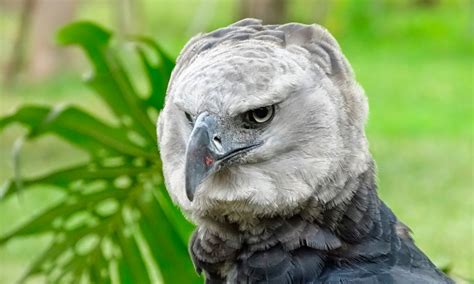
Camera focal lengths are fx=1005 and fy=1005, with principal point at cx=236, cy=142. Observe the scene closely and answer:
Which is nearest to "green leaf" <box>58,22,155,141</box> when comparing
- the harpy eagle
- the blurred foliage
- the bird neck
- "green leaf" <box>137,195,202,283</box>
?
the blurred foliage

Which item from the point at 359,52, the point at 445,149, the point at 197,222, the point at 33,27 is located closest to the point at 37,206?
the point at 445,149

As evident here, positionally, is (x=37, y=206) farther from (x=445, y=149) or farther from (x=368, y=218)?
(x=368, y=218)

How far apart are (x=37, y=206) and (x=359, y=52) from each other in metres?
5.04

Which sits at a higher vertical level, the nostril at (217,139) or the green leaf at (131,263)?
the nostril at (217,139)

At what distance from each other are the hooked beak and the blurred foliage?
0.74 meters

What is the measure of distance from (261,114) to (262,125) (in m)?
0.02

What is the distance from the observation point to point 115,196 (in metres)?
2.60

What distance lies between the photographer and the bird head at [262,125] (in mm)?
1779

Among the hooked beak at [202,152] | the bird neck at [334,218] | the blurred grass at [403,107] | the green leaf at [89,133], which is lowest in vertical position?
the blurred grass at [403,107]

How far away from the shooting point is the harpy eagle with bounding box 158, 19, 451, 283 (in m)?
1.79

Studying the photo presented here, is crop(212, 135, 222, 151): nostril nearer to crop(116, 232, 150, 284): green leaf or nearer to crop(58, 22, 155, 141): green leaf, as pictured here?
crop(58, 22, 155, 141): green leaf

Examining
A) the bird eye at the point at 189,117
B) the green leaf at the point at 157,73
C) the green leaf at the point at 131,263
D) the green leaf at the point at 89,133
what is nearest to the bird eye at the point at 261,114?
the bird eye at the point at 189,117

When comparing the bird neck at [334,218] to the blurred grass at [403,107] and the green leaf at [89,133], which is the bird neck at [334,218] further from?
the blurred grass at [403,107]

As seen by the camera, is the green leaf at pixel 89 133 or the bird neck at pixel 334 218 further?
the green leaf at pixel 89 133
